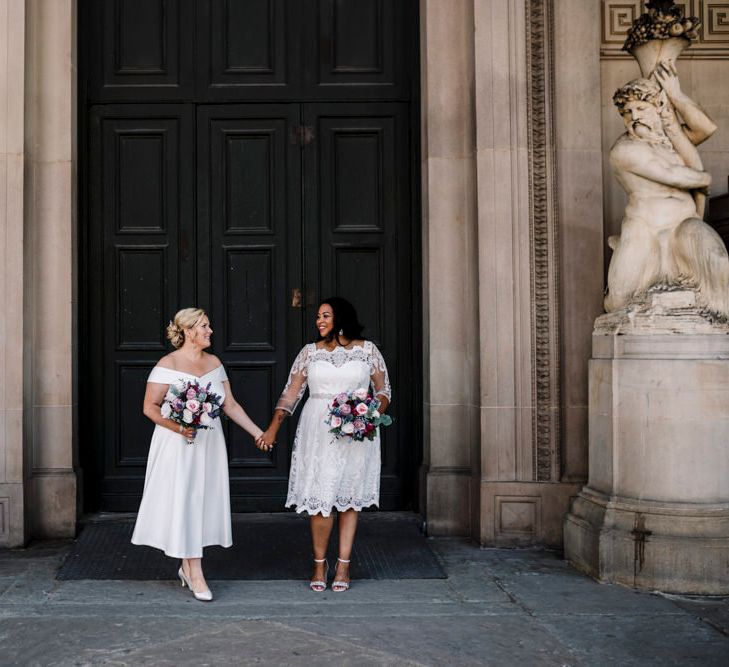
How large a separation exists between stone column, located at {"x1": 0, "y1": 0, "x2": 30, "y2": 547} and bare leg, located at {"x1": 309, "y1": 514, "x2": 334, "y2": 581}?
103 inches

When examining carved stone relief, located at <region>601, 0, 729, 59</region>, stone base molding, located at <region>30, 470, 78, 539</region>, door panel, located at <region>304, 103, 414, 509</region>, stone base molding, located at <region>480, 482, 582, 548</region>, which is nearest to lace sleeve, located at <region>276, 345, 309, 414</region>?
stone base molding, located at <region>480, 482, 582, 548</region>

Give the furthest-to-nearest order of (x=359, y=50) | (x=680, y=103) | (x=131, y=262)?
1. (x=359, y=50)
2. (x=131, y=262)
3. (x=680, y=103)

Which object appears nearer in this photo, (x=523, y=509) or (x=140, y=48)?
(x=523, y=509)

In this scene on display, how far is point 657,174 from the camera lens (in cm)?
675

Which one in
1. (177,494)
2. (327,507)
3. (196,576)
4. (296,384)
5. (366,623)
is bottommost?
(366,623)

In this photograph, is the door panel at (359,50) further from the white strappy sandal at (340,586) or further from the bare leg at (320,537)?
the white strappy sandal at (340,586)

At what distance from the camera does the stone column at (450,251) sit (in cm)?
797

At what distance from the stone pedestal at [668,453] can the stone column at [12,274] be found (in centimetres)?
453

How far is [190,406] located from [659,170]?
374 centimetres

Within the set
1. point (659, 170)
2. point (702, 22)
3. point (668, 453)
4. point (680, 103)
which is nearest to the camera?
point (668, 453)

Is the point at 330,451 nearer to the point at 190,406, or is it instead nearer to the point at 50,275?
the point at 190,406

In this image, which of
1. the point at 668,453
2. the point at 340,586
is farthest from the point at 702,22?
the point at 340,586

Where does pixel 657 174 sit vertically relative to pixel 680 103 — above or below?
below

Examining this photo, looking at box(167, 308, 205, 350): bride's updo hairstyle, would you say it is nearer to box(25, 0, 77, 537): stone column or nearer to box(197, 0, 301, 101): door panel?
box(25, 0, 77, 537): stone column
